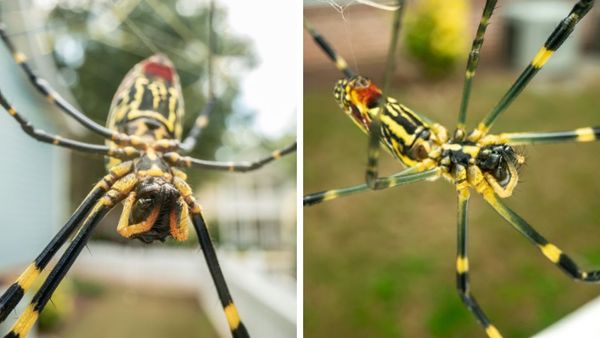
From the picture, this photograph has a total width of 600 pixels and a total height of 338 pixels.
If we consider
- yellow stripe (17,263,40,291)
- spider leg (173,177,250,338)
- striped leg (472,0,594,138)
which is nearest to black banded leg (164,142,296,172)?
spider leg (173,177,250,338)

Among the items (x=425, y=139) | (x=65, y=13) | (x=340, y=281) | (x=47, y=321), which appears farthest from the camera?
(x=47, y=321)

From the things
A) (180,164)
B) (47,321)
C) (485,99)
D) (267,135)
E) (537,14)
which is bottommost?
(47,321)

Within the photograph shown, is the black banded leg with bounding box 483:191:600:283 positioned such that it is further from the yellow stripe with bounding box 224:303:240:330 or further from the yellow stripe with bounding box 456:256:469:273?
the yellow stripe with bounding box 224:303:240:330

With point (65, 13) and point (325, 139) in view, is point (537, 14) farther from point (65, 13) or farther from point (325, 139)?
point (65, 13)

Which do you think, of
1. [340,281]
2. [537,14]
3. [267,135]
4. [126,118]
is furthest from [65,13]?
[537,14]

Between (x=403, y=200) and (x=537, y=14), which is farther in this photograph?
(x=537, y=14)

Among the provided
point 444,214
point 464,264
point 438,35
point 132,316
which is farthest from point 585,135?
point 132,316

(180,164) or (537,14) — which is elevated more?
(537,14)

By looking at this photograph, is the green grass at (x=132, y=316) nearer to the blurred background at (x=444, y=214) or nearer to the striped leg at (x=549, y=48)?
the blurred background at (x=444, y=214)
